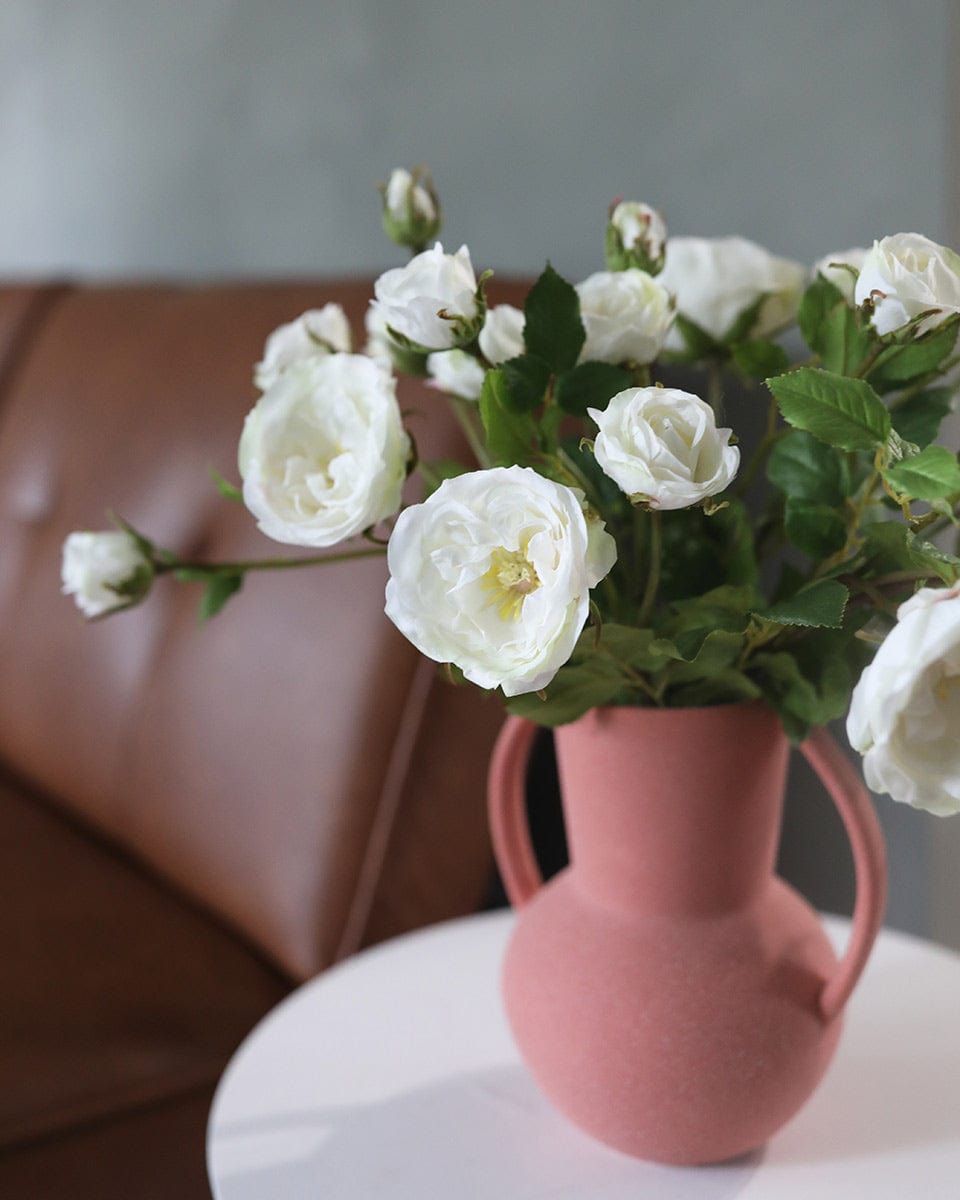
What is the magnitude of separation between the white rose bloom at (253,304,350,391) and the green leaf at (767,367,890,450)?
0.22m

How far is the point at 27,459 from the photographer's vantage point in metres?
1.28

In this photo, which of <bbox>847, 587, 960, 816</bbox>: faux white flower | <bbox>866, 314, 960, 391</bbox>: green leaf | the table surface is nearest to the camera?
<bbox>847, 587, 960, 816</bbox>: faux white flower

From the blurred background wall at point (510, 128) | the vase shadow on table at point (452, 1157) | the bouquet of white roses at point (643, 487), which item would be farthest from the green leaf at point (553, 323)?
the blurred background wall at point (510, 128)

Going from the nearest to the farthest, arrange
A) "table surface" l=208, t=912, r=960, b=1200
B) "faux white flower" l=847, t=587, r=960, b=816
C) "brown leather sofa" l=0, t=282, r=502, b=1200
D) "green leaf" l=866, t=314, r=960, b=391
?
"faux white flower" l=847, t=587, r=960, b=816 < "green leaf" l=866, t=314, r=960, b=391 < "table surface" l=208, t=912, r=960, b=1200 < "brown leather sofa" l=0, t=282, r=502, b=1200

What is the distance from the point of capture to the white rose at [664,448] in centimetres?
38

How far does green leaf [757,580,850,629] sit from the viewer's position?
0.39 m

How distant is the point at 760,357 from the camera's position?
1.63ft

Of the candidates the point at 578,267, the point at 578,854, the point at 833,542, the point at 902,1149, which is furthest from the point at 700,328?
the point at 578,267

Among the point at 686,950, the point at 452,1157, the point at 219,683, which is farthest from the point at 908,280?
the point at 219,683

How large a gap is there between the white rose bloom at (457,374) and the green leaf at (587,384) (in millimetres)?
48

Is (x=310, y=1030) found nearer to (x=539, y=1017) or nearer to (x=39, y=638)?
(x=539, y=1017)

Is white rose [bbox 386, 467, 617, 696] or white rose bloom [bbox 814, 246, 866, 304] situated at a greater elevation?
white rose bloom [bbox 814, 246, 866, 304]

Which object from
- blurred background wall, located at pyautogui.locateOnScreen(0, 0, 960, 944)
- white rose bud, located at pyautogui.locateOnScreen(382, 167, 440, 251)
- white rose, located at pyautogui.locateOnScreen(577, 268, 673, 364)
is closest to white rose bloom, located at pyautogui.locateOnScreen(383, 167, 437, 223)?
white rose bud, located at pyautogui.locateOnScreen(382, 167, 440, 251)

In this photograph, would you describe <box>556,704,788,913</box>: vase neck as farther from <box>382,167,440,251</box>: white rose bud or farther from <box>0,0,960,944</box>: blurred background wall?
<box>0,0,960,944</box>: blurred background wall
